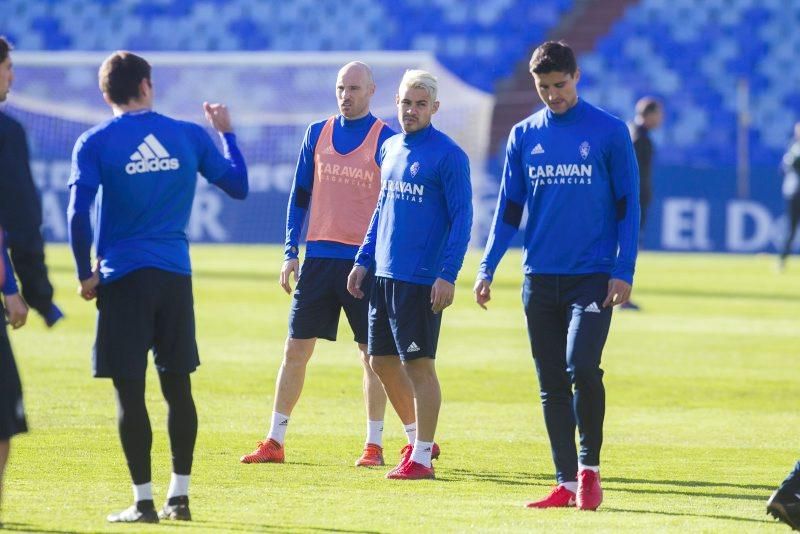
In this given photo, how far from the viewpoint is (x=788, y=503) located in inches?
232

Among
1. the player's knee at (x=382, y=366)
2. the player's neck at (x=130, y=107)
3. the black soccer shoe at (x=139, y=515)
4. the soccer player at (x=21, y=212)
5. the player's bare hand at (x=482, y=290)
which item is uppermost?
the player's neck at (x=130, y=107)

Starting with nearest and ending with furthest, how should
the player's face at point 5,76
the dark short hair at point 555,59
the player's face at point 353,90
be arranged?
→ the player's face at point 5,76 < the dark short hair at point 555,59 < the player's face at point 353,90

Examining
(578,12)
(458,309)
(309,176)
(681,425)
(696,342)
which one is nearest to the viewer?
(309,176)

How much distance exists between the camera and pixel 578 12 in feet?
111

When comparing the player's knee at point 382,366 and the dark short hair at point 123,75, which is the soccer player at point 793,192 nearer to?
the player's knee at point 382,366

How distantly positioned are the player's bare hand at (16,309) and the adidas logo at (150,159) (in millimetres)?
701

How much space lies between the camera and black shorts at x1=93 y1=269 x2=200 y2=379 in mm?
6047

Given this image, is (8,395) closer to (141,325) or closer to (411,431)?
(141,325)

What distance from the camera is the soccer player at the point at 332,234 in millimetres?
8102

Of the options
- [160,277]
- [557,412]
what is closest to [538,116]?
[557,412]

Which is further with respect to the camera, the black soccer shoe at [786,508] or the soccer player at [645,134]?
the soccer player at [645,134]

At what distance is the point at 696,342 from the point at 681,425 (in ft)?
16.5

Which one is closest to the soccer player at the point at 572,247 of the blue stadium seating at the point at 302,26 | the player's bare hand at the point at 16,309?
the player's bare hand at the point at 16,309

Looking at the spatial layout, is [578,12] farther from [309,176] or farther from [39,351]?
[309,176]
